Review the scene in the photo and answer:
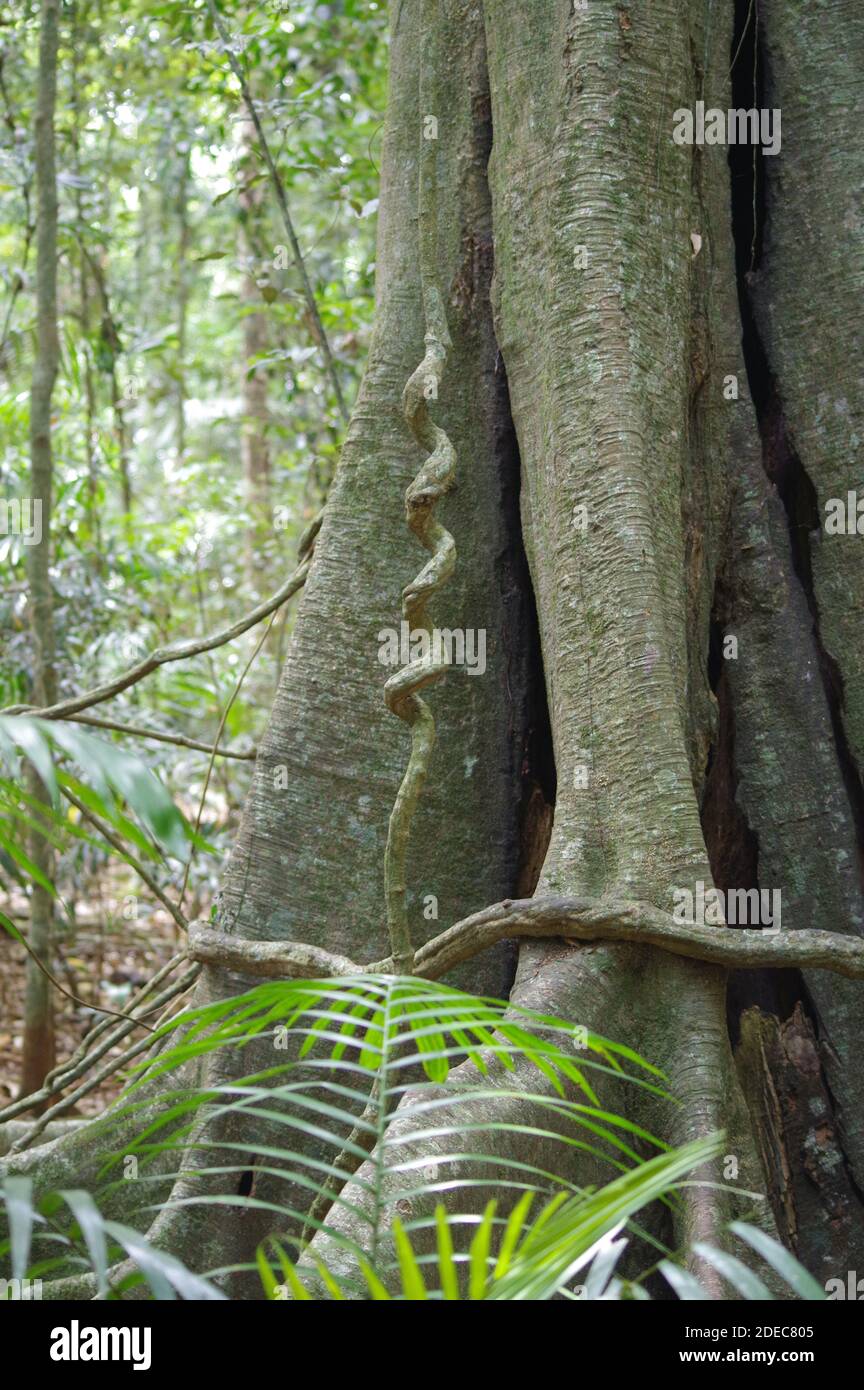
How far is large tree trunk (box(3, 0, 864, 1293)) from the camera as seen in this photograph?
2451 mm

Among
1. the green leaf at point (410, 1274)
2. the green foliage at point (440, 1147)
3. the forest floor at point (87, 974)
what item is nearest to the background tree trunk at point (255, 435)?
the forest floor at point (87, 974)

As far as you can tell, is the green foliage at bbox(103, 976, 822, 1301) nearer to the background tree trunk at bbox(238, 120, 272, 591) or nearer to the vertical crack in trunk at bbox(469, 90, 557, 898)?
the vertical crack in trunk at bbox(469, 90, 557, 898)

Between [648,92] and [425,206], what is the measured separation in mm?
533

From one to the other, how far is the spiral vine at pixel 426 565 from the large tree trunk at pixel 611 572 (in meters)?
0.21

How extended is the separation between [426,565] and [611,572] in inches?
14.5

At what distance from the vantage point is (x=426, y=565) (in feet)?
7.82

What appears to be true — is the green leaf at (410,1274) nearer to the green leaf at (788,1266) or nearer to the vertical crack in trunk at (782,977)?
the green leaf at (788,1266)

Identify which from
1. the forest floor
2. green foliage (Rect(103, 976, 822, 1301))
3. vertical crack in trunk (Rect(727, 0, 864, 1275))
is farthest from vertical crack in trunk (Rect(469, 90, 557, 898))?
the forest floor

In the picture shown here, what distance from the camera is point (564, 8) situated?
280 cm

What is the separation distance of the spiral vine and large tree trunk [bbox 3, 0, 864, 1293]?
208 millimetres

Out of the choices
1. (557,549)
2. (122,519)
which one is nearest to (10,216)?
(122,519)

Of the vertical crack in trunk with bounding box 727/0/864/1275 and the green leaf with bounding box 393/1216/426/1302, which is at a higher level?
the vertical crack in trunk with bounding box 727/0/864/1275
